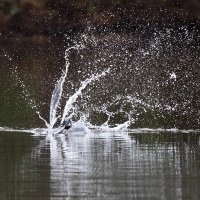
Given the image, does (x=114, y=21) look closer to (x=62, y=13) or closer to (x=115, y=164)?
(x=62, y=13)

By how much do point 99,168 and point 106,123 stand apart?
8098mm

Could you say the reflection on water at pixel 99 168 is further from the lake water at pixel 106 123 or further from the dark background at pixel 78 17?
the dark background at pixel 78 17

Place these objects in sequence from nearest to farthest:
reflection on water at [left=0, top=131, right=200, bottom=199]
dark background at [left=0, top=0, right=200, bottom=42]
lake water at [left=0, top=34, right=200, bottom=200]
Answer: reflection on water at [left=0, top=131, right=200, bottom=199], lake water at [left=0, top=34, right=200, bottom=200], dark background at [left=0, top=0, right=200, bottom=42]

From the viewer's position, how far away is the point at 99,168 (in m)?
10.5

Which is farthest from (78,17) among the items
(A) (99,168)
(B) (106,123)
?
(A) (99,168)

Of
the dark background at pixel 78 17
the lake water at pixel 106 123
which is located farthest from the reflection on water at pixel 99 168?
the dark background at pixel 78 17

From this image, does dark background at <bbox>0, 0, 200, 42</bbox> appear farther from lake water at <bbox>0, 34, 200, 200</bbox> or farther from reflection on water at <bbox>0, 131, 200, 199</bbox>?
reflection on water at <bbox>0, 131, 200, 199</bbox>

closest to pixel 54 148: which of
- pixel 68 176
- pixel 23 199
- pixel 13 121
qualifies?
pixel 68 176

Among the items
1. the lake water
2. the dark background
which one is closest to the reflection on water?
the lake water

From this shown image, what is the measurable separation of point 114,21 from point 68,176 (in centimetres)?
1867

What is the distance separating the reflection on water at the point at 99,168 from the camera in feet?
28.8

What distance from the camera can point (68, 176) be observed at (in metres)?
9.80

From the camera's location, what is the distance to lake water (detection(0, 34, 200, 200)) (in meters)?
9.30

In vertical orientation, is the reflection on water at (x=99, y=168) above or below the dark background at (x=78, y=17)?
below
